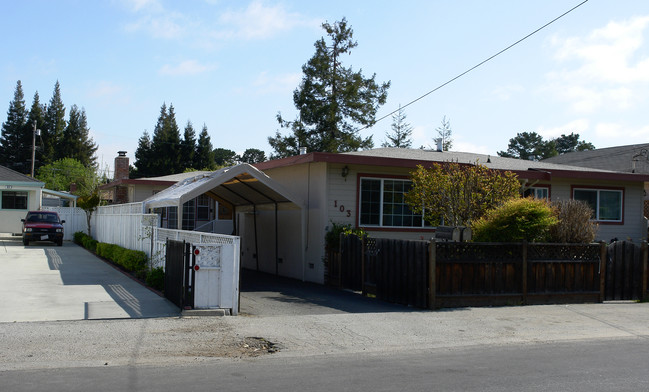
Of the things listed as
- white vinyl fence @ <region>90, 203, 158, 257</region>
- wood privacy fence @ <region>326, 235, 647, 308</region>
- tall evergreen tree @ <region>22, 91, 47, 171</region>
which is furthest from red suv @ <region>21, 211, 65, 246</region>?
tall evergreen tree @ <region>22, 91, 47, 171</region>

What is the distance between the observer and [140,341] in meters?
8.72

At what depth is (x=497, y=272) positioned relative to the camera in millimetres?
12672

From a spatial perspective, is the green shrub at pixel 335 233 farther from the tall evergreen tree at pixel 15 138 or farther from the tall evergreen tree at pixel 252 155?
the tall evergreen tree at pixel 252 155

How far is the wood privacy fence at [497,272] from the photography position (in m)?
12.2

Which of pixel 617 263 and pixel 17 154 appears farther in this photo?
pixel 17 154

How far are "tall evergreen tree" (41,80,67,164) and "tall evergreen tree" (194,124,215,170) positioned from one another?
57.9 ft

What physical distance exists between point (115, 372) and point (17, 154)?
74.3 meters

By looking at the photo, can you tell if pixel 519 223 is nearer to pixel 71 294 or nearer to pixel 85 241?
pixel 71 294

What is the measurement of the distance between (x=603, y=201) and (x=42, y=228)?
2421 cm

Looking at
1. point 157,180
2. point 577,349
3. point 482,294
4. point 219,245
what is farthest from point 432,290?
point 157,180

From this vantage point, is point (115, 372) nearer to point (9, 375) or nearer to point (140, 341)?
point (9, 375)

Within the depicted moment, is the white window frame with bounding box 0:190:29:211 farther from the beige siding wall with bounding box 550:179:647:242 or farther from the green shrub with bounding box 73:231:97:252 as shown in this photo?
the beige siding wall with bounding box 550:179:647:242

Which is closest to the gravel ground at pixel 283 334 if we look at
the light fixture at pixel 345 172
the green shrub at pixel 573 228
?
the green shrub at pixel 573 228

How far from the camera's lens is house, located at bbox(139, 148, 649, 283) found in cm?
1638
